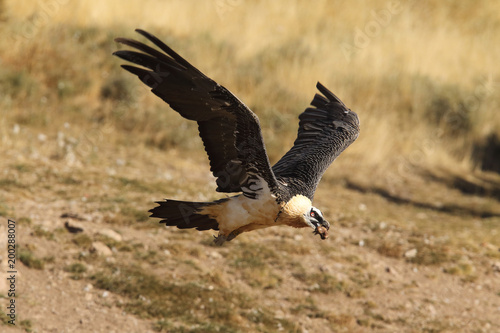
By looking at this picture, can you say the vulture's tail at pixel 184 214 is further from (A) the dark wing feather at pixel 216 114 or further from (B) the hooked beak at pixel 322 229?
(B) the hooked beak at pixel 322 229

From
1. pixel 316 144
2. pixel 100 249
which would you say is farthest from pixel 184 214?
pixel 100 249

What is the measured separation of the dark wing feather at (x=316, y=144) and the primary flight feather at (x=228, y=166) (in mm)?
18

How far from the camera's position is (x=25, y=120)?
10398 mm

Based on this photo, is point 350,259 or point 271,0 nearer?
point 350,259

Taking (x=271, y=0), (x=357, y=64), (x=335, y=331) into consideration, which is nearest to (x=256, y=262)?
(x=335, y=331)

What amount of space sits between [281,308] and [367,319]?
2.86ft

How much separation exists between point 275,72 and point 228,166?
953cm

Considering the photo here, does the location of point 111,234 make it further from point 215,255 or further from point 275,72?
point 275,72

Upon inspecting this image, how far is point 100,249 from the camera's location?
6.94 metres

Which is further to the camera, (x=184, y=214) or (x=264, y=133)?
(x=264, y=133)

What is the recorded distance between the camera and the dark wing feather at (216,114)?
404 cm

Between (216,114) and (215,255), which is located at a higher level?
(216,114)

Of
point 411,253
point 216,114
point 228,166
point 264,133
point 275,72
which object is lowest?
point 228,166

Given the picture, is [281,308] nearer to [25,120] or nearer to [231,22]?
[25,120]
